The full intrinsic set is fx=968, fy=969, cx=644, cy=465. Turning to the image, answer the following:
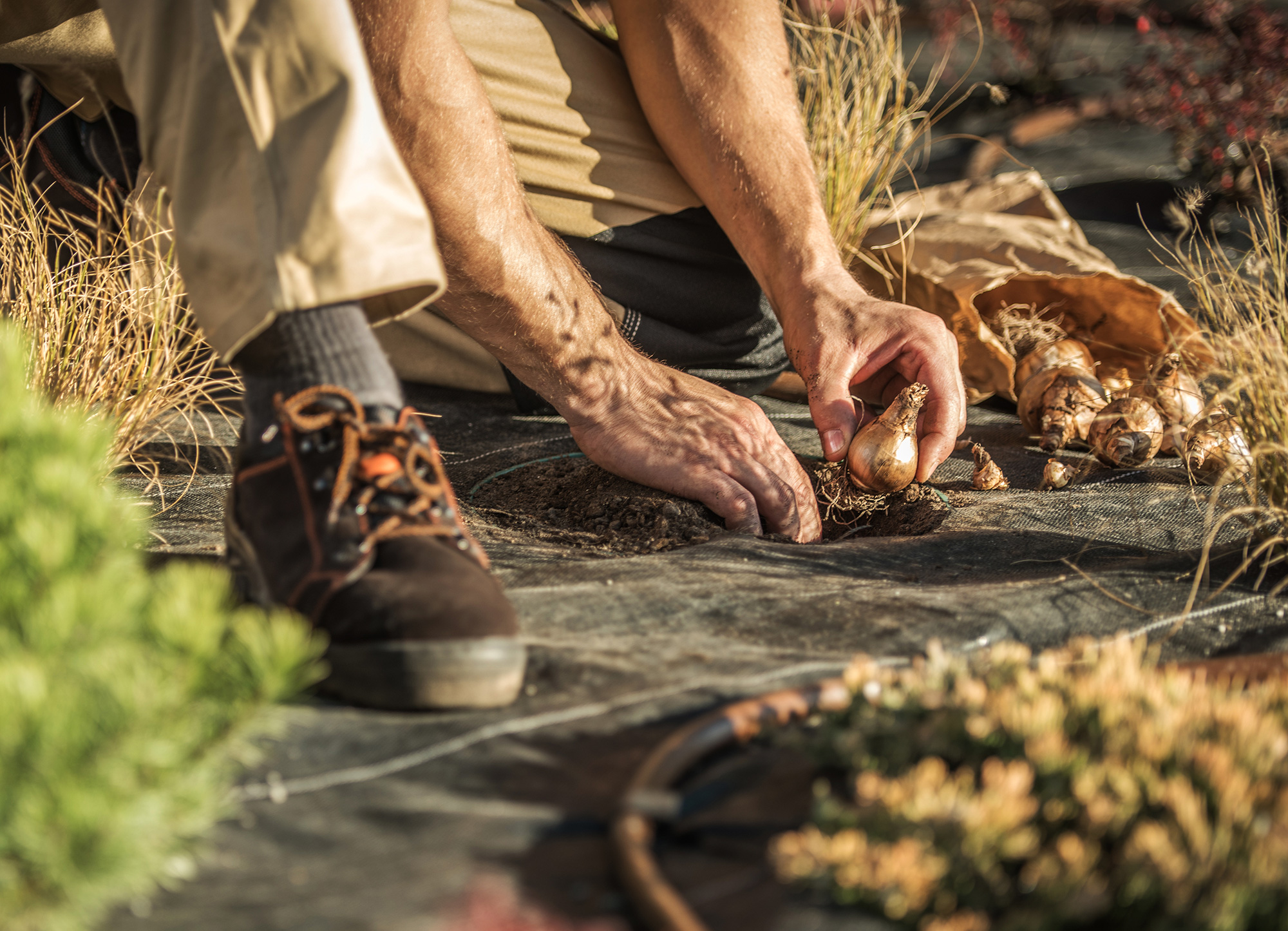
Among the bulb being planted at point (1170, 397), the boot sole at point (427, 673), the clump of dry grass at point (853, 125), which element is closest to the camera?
the boot sole at point (427, 673)

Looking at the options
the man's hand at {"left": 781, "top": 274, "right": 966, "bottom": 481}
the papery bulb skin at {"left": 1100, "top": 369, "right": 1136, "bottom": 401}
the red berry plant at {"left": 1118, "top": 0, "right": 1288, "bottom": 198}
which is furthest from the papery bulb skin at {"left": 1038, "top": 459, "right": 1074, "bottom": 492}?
the red berry plant at {"left": 1118, "top": 0, "right": 1288, "bottom": 198}

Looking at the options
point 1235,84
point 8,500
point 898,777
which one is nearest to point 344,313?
point 8,500

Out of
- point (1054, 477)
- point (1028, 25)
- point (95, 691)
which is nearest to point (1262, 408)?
point (1054, 477)

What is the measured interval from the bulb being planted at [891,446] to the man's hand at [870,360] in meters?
0.04

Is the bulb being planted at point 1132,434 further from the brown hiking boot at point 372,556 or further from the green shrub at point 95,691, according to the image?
the green shrub at point 95,691

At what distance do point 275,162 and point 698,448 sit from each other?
2.68 feet

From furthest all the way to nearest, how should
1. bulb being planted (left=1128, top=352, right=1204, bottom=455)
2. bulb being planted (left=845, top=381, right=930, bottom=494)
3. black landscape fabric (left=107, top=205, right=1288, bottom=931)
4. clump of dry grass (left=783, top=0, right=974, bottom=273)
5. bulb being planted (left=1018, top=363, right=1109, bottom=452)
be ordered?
clump of dry grass (left=783, top=0, right=974, bottom=273), bulb being planted (left=1018, top=363, right=1109, bottom=452), bulb being planted (left=1128, top=352, right=1204, bottom=455), bulb being planted (left=845, top=381, right=930, bottom=494), black landscape fabric (left=107, top=205, right=1288, bottom=931)

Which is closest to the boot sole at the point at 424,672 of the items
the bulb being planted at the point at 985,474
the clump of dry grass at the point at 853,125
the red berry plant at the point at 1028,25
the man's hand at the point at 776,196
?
the man's hand at the point at 776,196

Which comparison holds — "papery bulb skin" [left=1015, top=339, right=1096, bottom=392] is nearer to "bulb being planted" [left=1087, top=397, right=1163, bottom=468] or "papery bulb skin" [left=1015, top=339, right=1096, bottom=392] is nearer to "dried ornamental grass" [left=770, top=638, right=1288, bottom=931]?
"bulb being planted" [left=1087, top=397, right=1163, bottom=468]

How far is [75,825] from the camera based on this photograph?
1.90ft

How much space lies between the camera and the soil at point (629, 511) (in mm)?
1560

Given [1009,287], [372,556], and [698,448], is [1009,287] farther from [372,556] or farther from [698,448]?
[372,556]

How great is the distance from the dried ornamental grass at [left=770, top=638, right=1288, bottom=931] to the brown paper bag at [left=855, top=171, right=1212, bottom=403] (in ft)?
4.97

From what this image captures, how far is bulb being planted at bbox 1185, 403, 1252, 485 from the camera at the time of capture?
134 centimetres
